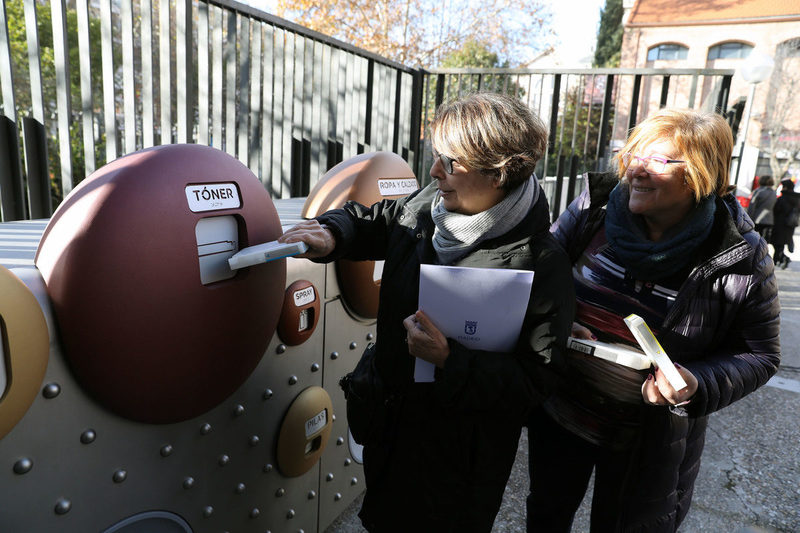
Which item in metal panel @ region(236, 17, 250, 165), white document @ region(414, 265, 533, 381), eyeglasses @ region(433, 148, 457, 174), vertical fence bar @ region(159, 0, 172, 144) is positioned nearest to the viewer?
white document @ region(414, 265, 533, 381)

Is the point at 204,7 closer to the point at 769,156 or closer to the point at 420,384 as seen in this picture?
the point at 420,384

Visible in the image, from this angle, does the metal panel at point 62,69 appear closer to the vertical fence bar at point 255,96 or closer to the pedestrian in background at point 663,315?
the vertical fence bar at point 255,96

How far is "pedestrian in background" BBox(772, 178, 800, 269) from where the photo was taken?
30.0 feet

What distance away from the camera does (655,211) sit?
5.24 feet

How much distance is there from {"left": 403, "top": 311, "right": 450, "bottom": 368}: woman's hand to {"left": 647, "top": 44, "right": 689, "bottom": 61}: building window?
36961 mm

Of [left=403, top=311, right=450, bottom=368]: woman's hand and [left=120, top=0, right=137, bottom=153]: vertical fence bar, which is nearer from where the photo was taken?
[left=403, top=311, right=450, bottom=368]: woman's hand

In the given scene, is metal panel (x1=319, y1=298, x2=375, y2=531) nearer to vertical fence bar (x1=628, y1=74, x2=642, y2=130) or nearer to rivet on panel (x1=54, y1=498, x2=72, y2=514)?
rivet on panel (x1=54, y1=498, x2=72, y2=514)

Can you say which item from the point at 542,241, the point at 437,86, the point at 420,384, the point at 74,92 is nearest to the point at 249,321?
the point at 420,384

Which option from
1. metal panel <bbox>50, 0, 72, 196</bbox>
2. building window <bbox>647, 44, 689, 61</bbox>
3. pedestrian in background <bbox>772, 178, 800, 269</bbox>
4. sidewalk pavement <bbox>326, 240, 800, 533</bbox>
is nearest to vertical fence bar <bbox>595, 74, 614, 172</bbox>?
sidewalk pavement <bbox>326, 240, 800, 533</bbox>

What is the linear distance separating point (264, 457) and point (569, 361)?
37.8 inches

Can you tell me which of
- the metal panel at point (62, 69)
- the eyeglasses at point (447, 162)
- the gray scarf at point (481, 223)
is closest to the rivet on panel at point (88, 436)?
the gray scarf at point (481, 223)

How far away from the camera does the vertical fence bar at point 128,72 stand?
86.7 inches

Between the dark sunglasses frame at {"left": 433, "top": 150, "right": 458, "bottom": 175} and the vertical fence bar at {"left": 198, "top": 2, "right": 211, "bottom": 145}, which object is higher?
the vertical fence bar at {"left": 198, "top": 2, "right": 211, "bottom": 145}

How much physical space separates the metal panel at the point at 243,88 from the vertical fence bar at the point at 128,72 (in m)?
0.59
